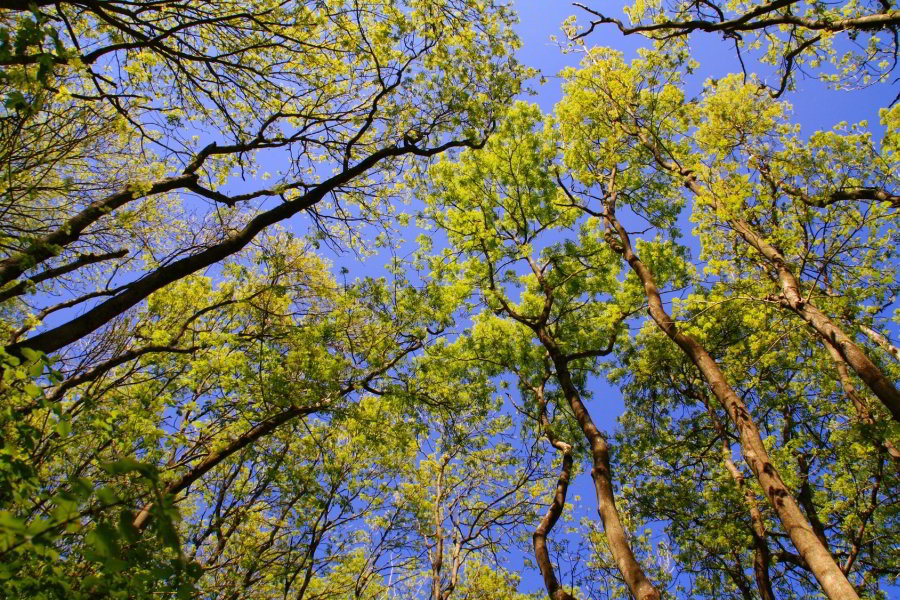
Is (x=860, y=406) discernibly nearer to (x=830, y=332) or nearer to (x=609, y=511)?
(x=830, y=332)

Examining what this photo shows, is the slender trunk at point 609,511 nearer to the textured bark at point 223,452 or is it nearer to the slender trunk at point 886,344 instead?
the textured bark at point 223,452

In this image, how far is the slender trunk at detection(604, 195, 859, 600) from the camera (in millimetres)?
4992

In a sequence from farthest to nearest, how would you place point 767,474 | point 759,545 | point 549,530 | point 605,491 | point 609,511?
point 759,545 < point 549,530 < point 605,491 < point 609,511 < point 767,474

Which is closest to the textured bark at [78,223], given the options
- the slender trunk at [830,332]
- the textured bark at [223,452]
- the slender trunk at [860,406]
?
the textured bark at [223,452]

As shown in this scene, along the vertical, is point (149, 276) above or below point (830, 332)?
above

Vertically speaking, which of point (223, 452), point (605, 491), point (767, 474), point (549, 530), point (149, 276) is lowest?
point (767, 474)

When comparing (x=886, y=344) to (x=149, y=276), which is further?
(x=886, y=344)

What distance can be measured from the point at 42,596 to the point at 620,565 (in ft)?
18.7

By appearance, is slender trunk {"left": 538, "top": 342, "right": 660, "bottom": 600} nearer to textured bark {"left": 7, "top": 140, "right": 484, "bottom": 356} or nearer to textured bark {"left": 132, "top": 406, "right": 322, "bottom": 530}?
textured bark {"left": 132, "top": 406, "right": 322, "bottom": 530}

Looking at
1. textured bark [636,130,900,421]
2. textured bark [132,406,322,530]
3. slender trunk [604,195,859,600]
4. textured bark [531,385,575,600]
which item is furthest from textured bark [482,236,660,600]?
textured bark [132,406,322,530]

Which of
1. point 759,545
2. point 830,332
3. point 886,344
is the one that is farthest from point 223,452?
point 886,344

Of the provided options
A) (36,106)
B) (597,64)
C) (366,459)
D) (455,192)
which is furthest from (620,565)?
(597,64)

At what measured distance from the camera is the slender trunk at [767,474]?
499 cm

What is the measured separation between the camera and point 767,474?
591 centimetres
